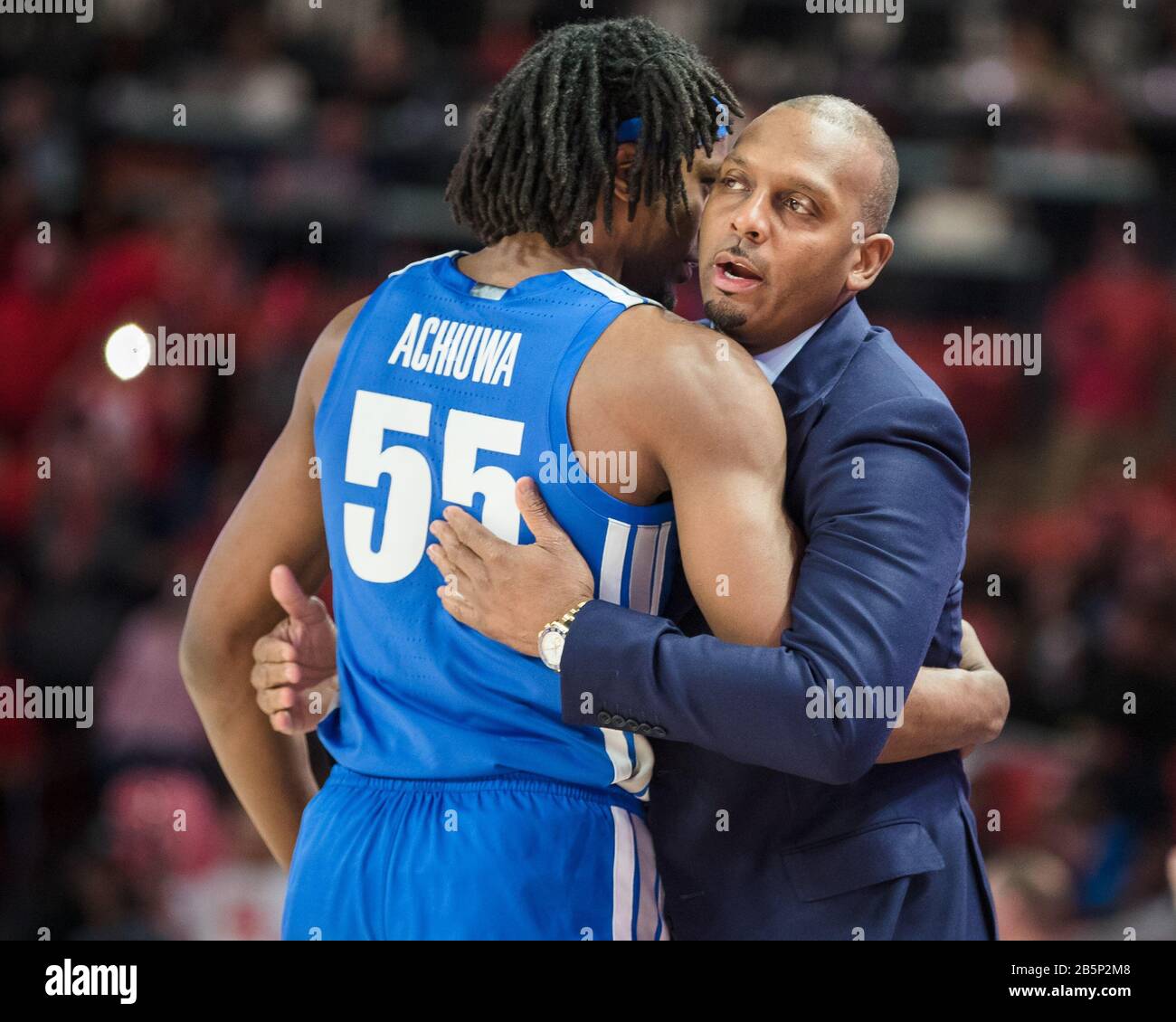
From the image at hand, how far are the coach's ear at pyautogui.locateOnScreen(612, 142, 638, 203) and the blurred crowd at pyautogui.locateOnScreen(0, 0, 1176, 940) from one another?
2191mm

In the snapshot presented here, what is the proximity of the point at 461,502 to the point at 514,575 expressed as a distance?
0.14 metres

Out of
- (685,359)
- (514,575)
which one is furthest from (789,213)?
(514,575)

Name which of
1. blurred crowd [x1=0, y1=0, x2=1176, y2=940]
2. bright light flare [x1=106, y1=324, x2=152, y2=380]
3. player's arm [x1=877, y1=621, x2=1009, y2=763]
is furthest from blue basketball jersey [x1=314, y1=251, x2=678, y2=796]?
bright light flare [x1=106, y1=324, x2=152, y2=380]

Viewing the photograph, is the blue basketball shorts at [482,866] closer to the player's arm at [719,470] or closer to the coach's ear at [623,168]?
the player's arm at [719,470]

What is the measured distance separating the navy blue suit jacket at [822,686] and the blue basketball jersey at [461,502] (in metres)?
0.10

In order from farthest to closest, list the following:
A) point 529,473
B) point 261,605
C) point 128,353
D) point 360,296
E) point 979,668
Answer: point 360,296 < point 128,353 < point 261,605 < point 979,668 < point 529,473

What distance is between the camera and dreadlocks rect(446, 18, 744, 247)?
2.01 m

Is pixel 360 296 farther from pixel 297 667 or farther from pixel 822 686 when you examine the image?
pixel 822 686

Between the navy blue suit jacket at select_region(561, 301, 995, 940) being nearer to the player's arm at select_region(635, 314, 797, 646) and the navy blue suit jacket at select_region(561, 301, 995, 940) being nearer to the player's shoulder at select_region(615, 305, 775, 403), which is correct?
the player's arm at select_region(635, 314, 797, 646)

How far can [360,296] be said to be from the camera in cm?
575

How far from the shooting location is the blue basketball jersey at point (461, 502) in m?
1.87

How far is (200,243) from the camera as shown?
5.75 meters

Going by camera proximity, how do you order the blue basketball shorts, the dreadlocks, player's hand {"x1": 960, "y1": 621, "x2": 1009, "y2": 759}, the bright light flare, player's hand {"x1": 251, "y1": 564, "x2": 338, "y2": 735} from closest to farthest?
1. the blue basketball shorts
2. the dreadlocks
3. player's hand {"x1": 960, "y1": 621, "x2": 1009, "y2": 759}
4. player's hand {"x1": 251, "y1": 564, "x2": 338, "y2": 735}
5. the bright light flare
